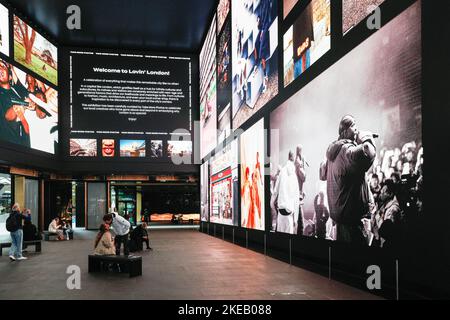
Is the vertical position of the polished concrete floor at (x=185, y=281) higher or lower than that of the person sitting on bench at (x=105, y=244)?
lower

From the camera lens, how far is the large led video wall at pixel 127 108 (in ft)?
93.1

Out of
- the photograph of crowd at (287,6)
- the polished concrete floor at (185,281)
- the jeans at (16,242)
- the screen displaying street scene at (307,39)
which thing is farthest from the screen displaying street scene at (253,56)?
the jeans at (16,242)

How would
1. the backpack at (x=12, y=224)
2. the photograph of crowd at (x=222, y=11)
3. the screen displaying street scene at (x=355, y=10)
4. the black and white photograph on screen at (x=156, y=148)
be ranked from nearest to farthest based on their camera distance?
1. the screen displaying street scene at (x=355, y=10)
2. the backpack at (x=12, y=224)
3. the photograph of crowd at (x=222, y=11)
4. the black and white photograph on screen at (x=156, y=148)

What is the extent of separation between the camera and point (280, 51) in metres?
12.1

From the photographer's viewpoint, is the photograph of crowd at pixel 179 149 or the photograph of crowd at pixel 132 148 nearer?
the photograph of crowd at pixel 132 148

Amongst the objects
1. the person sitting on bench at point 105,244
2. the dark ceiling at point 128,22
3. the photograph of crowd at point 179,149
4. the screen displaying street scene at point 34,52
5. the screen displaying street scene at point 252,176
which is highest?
the dark ceiling at point 128,22

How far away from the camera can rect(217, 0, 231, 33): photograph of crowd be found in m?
19.7

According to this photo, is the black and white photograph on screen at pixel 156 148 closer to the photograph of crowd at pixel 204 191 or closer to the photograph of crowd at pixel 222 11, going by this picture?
the photograph of crowd at pixel 204 191

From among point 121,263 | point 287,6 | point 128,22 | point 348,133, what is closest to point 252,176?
point 287,6

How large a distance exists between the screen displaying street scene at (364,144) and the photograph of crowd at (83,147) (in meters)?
19.8

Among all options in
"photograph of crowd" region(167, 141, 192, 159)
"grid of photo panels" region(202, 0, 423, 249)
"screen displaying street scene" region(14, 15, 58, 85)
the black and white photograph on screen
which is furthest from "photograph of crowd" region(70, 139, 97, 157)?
"grid of photo panels" region(202, 0, 423, 249)

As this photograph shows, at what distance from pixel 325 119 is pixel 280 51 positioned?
11.8ft

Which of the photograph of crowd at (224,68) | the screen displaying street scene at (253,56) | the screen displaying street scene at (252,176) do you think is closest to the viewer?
the screen displaying street scene at (253,56)

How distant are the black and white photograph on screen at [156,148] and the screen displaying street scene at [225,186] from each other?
20.1 feet
